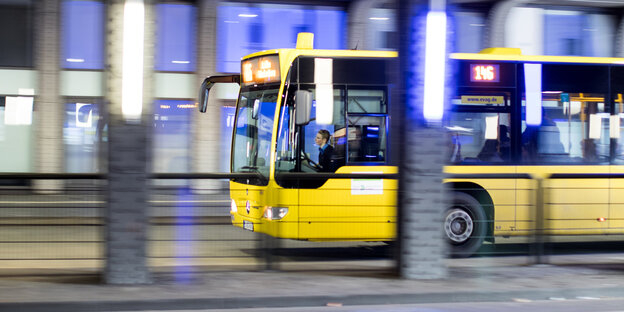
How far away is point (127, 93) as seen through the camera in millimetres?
6738

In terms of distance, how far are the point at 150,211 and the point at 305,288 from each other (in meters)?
1.63

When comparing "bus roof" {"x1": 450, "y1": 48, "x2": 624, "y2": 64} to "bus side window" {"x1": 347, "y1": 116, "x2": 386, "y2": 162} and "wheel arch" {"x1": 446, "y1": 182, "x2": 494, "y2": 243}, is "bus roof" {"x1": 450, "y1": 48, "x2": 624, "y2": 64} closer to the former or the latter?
"bus side window" {"x1": 347, "y1": 116, "x2": 386, "y2": 162}

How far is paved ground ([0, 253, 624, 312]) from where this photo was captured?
246 inches

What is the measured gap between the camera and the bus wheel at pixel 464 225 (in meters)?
9.83

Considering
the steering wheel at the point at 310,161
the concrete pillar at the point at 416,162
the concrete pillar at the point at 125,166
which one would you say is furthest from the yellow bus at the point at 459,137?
the concrete pillar at the point at 125,166

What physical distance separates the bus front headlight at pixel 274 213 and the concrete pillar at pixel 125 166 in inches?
69.5

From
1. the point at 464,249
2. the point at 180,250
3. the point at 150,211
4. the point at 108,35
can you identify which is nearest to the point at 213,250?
the point at 180,250

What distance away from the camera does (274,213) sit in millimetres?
8414

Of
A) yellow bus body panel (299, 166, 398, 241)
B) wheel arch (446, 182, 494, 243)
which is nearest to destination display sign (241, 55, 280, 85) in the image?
yellow bus body panel (299, 166, 398, 241)

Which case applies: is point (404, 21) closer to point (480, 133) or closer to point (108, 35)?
point (108, 35)

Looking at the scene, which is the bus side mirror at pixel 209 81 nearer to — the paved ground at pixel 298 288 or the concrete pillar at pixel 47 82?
the paved ground at pixel 298 288

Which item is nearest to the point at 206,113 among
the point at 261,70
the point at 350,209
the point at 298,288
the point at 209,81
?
the point at 209,81

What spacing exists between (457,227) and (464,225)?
0.10m

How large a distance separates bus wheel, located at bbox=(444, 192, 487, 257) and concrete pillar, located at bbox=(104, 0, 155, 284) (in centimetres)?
453
